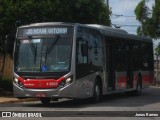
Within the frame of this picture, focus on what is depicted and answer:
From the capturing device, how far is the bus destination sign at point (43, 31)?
62.1ft

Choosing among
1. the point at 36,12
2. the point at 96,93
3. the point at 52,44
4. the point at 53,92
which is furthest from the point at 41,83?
the point at 36,12

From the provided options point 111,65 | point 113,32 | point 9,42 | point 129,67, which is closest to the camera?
point 9,42

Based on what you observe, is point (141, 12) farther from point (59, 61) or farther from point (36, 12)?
point (59, 61)

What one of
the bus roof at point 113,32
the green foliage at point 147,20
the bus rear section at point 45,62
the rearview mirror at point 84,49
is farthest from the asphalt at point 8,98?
the green foliage at point 147,20

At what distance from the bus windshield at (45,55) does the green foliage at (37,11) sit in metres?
5.07

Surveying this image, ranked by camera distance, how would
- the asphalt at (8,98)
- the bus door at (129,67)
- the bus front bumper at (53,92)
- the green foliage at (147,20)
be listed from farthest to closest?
the green foliage at (147,20) < the bus door at (129,67) < the asphalt at (8,98) < the bus front bumper at (53,92)

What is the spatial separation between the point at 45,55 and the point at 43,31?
99cm

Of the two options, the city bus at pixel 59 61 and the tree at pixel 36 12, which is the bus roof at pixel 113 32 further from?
the tree at pixel 36 12

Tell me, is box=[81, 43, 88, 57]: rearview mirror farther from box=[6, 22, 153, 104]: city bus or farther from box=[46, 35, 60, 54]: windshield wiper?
box=[46, 35, 60, 54]: windshield wiper

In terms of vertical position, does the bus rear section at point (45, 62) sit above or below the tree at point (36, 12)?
below

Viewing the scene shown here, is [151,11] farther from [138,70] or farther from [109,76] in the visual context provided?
[109,76]

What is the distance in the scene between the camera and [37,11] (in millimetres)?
24609

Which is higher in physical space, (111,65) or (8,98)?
(111,65)

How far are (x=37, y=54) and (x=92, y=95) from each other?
9.78 ft
